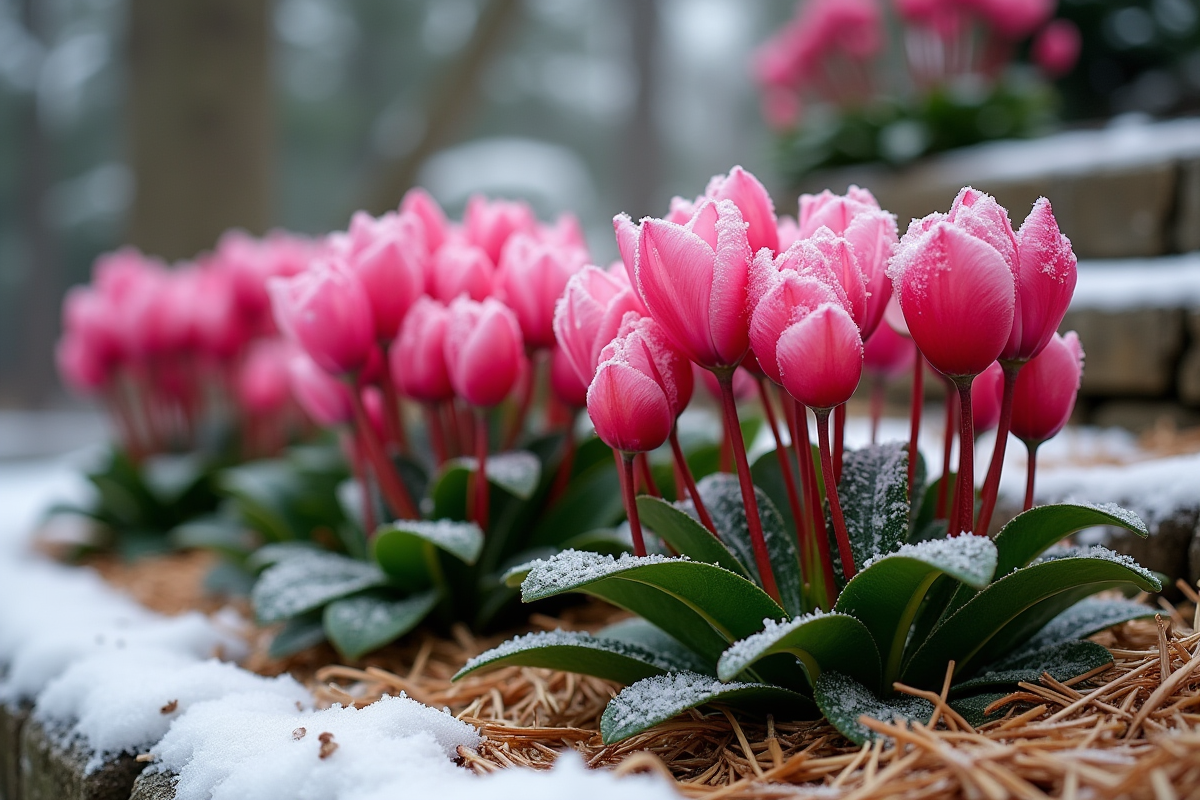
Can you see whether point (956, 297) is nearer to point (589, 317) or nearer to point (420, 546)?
point (589, 317)

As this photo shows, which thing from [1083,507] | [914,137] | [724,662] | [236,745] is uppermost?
[914,137]

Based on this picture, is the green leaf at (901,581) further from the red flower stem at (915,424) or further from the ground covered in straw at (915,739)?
the red flower stem at (915,424)

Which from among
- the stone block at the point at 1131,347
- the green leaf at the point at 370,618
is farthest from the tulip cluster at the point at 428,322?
the stone block at the point at 1131,347

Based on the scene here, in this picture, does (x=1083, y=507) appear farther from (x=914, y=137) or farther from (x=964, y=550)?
(x=914, y=137)

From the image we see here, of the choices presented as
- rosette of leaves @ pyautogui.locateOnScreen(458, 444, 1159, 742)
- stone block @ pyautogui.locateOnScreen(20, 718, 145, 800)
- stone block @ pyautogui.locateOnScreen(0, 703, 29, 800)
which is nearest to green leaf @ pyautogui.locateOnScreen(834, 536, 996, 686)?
rosette of leaves @ pyautogui.locateOnScreen(458, 444, 1159, 742)

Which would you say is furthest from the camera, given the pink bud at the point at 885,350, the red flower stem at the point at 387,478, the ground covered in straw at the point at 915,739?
the red flower stem at the point at 387,478

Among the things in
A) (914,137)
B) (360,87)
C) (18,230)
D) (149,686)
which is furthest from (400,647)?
(18,230)

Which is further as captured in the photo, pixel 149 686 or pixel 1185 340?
pixel 1185 340
